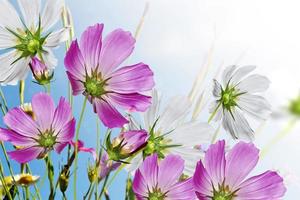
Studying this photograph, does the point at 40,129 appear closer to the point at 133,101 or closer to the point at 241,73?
the point at 133,101

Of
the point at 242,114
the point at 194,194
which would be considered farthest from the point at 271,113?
the point at 194,194

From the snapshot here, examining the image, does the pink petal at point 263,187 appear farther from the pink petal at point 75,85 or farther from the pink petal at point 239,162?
the pink petal at point 75,85

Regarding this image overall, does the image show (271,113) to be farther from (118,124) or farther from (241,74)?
(118,124)

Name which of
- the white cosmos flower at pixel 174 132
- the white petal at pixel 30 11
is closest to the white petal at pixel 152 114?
the white cosmos flower at pixel 174 132

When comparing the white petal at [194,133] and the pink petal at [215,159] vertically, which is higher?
the white petal at [194,133]

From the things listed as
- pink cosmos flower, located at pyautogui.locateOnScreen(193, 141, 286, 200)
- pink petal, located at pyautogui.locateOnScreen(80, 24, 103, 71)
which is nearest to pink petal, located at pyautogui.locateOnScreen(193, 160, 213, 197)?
pink cosmos flower, located at pyautogui.locateOnScreen(193, 141, 286, 200)

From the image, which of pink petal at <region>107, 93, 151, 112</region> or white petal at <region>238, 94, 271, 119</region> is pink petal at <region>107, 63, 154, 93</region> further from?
white petal at <region>238, 94, 271, 119</region>

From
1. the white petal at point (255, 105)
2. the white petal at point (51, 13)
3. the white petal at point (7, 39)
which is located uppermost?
the white petal at point (7, 39)
